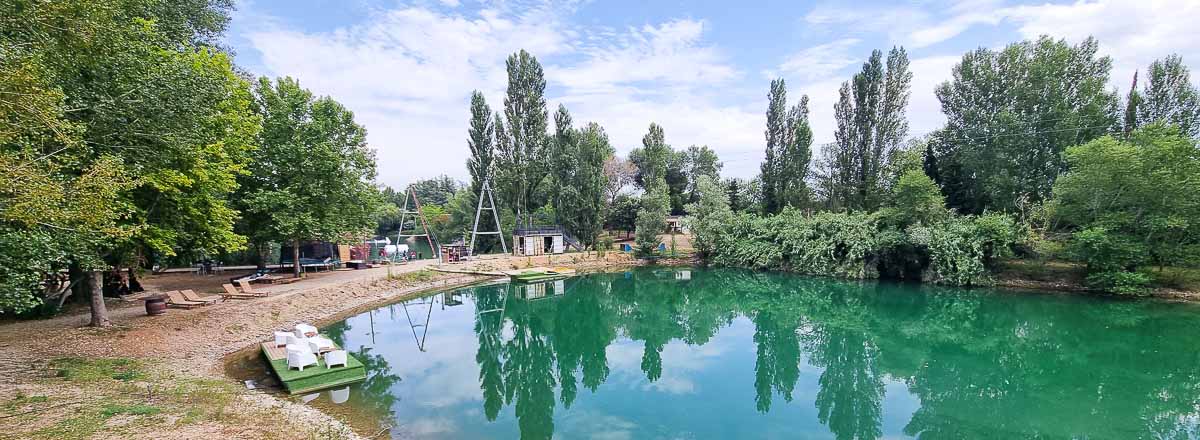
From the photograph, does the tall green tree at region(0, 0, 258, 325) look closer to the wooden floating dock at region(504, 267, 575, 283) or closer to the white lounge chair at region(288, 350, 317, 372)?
the white lounge chair at region(288, 350, 317, 372)

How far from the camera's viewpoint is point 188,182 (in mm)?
10000

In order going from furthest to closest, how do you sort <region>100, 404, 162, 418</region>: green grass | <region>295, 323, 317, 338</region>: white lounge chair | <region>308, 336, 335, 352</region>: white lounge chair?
<region>295, 323, 317, 338</region>: white lounge chair, <region>308, 336, 335, 352</region>: white lounge chair, <region>100, 404, 162, 418</region>: green grass

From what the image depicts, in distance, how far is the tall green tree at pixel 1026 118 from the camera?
25062 mm

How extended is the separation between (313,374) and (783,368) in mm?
10653

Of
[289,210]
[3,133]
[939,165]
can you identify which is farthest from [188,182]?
[939,165]

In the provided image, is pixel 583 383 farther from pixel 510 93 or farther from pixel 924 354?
pixel 510 93

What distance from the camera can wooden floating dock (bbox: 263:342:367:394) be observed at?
874cm

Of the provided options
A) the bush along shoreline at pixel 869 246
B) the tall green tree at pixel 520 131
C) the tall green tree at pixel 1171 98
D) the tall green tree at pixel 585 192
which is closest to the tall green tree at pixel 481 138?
the tall green tree at pixel 520 131

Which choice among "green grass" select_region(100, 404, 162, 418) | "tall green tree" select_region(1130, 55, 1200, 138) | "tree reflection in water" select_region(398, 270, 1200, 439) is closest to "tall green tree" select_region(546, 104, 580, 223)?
"tree reflection in water" select_region(398, 270, 1200, 439)

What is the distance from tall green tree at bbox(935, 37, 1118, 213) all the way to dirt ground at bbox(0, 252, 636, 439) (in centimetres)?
3246

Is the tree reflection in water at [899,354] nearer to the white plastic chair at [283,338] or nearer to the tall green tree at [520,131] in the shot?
the white plastic chair at [283,338]

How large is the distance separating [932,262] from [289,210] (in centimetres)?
2831

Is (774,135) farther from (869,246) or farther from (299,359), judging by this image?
(299,359)

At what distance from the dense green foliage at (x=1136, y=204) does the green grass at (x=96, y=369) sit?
1153 inches
